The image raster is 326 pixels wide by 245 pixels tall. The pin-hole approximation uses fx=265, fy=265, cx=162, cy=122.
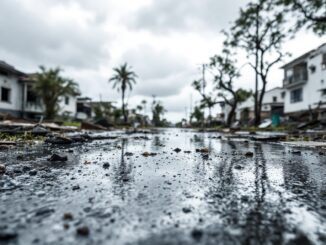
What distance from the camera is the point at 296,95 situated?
39500 millimetres

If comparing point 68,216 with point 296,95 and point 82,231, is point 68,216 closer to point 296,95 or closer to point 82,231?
point 82,231

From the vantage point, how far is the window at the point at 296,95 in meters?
38.5

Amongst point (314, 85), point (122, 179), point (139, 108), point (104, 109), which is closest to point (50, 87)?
point (122, 179)

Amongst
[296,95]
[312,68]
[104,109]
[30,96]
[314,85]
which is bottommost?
[30,96]

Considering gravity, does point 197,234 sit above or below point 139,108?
below

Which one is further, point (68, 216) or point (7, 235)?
point (68, 216)

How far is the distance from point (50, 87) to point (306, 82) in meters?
32.9

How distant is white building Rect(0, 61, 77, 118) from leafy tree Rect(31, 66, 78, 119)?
2114 millimetres

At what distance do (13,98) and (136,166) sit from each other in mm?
31978

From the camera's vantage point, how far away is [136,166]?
3.61 meters

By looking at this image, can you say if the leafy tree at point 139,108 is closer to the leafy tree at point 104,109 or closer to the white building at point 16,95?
the leafy tree at point 104,109

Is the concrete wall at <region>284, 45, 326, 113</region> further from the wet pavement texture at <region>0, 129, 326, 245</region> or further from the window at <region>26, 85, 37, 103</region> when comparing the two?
the window at <region>26, 85, 37, 103</region>

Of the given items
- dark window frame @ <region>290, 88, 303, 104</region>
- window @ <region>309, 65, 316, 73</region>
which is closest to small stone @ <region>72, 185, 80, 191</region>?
window @ <region>309, 65, 316, 73</region>

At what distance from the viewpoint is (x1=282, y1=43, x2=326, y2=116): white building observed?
3297 centimetres
